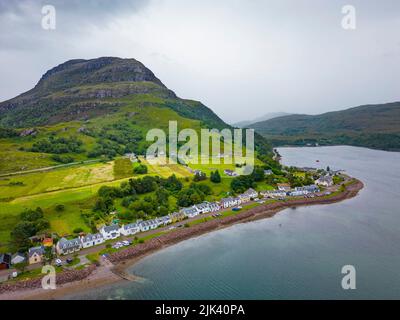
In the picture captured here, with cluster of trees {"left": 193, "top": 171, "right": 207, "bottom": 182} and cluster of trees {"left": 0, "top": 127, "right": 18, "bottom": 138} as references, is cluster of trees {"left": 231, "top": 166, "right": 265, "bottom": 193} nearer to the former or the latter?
cluster of trees {"left": 193, "top": 171, "right": 207, "bottom": 182}

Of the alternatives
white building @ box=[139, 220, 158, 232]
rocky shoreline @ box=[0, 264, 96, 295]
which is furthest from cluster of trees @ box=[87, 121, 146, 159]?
rocky shoreline @ box=[0, 264, 96, 295]

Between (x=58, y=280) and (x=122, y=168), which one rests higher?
(x=122, y=168)

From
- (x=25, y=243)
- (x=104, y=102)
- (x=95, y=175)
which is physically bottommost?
(x=25, y=243)

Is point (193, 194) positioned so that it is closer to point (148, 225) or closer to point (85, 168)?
point (148, 225)

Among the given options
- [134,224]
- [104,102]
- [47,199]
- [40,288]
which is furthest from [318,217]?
[104,102]

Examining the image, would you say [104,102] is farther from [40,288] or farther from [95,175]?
[40,288]

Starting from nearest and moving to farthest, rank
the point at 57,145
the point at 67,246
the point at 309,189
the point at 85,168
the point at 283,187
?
the point at 67,246, the point at 309,189, the point at 283,187, the point at 85,168, the point at 57,145

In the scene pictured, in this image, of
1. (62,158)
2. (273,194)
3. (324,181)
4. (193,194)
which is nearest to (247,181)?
(273,194)
